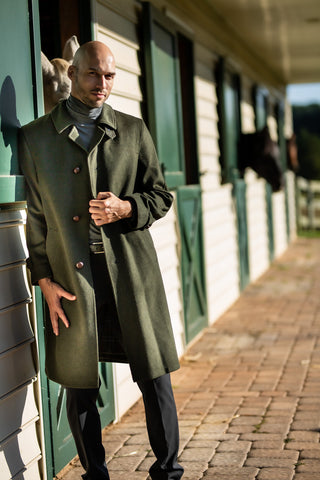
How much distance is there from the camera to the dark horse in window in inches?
356

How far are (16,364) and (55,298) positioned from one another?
381 millimetres

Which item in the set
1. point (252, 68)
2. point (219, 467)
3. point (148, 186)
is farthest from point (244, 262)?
point (148, 186)

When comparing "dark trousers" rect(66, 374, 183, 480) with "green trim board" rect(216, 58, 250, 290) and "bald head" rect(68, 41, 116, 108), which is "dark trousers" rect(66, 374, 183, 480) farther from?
"green trim board" rect(216, 58, 250, 290)

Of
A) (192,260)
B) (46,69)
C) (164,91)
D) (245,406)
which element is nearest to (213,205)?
(192,260)

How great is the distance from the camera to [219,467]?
356 cm

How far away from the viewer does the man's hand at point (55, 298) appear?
2.84 metres

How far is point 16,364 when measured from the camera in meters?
3.03

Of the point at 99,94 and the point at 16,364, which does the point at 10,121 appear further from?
the point at 16,364

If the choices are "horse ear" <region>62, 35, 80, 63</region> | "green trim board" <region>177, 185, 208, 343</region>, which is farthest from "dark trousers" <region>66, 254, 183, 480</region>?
"green trim board" <region>177, 185, 208, 343</region>

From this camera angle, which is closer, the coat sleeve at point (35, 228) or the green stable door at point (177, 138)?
the coat sleeve at point (35, 228)

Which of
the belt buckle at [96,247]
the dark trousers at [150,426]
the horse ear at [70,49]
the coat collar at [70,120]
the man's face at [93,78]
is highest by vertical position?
the horse ear at [70,49]

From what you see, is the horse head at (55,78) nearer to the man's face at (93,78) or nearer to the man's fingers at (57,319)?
the man's face at (93,78)

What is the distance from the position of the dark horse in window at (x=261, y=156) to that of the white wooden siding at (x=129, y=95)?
336cm

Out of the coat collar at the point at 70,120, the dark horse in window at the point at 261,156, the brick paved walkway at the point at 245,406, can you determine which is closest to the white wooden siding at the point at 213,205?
the brick paved walkway at the point at 245,406
